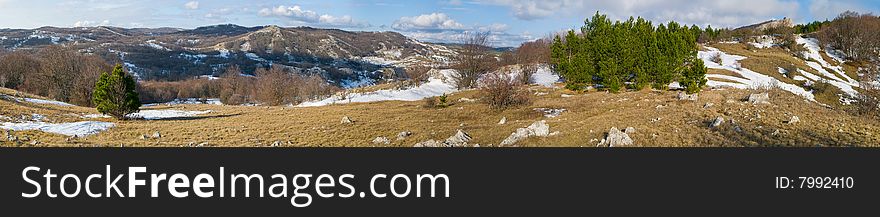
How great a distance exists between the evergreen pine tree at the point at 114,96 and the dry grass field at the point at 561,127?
1685mm

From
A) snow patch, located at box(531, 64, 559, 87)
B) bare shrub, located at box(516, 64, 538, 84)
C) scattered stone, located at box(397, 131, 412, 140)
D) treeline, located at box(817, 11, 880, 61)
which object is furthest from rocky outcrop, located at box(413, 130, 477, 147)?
treeline, located at box(817, 11, 880, 61)

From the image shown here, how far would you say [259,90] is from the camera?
75.8 m

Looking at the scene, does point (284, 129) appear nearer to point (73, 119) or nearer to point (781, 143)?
point (73, 119)

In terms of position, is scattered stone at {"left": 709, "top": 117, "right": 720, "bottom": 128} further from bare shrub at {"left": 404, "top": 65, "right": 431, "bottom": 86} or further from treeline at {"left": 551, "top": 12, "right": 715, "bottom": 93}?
bare shrub at {"left": 404, "top": 65, "right": 431, "bottom": 86}

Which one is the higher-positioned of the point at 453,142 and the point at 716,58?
the point at 716,58

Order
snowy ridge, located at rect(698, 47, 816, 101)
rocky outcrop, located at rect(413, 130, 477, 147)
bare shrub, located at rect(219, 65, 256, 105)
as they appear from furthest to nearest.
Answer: bare shrub, located at rect(219, 65, 256, 105)
snowy ridge, located at rect(698, 47, 816, 101)
rocky outcrop, located at rect(413, 130, 477, 147)

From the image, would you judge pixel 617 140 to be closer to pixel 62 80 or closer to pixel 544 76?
pixel 544 76

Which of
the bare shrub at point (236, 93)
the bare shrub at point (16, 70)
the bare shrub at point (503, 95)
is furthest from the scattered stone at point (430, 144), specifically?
the bare shrub at point (16, 70)

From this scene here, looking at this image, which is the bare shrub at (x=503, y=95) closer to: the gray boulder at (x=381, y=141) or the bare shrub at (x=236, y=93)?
the gray boulder at (x=381, y=141)

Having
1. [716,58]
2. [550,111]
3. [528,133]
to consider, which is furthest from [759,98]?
[716,58]

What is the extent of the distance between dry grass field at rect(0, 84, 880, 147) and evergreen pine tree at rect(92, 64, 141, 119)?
1685 mm

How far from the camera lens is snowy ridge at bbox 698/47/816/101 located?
44256 millimetres

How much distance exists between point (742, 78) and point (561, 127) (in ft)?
142

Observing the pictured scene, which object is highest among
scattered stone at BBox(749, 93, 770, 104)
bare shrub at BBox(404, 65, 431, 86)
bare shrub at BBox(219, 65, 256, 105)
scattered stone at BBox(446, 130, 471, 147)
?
bare shrub at BBox(404, 65, 431, 86)
